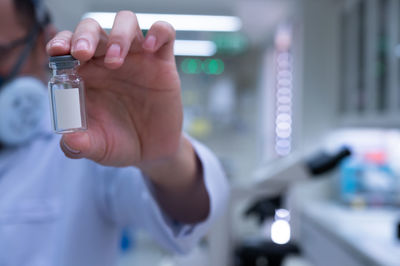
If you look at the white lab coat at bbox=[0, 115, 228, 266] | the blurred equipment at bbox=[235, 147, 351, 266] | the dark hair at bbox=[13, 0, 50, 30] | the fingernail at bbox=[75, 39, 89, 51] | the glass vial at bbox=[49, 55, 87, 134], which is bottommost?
the blurred equipment at bbox=[235, 147, 351, 266]

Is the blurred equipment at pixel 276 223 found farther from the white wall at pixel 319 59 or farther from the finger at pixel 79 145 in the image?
the white wall at pixel 319 59

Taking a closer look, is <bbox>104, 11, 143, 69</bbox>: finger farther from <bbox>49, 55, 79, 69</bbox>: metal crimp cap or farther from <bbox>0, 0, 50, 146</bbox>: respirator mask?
<bbox>0, 0, 50, 146</bbox>: respirator mask

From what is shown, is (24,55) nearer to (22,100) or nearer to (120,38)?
(22,100)

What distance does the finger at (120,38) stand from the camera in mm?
438

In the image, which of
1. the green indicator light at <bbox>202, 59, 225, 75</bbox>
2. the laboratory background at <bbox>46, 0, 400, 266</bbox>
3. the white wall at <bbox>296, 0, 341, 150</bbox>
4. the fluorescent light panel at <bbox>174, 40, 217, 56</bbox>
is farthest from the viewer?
the green indicator light at <bbox>202, 59, 225, 75</bbox>

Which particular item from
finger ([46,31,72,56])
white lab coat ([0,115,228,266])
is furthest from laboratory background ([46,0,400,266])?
A: finger ([46,31,72,56])

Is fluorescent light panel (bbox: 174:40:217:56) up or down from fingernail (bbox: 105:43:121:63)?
up

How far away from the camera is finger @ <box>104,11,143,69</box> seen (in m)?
0.44

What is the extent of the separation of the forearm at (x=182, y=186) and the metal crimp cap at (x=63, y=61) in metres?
0.35

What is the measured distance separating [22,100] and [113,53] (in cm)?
52

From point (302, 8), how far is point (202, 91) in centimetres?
232

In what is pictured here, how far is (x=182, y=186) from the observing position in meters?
0.85

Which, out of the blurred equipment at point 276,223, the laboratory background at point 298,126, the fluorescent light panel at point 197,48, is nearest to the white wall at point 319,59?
the laboratory background at point 298,126

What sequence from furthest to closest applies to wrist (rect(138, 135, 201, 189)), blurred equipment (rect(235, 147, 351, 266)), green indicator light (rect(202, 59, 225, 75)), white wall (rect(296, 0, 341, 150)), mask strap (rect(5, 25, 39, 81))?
green indicator light (rect(202, 59, 225, 75)) < white wall (rect(296, 0, 341, 150)) < blurred equipment (rect(235, 147, 351, 266)) < mask strap (rect(5, 25, 39, 81)) < wrist (rect(138, 135, 201, 189))
